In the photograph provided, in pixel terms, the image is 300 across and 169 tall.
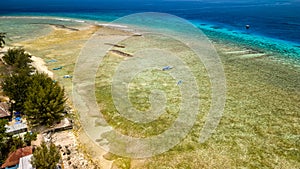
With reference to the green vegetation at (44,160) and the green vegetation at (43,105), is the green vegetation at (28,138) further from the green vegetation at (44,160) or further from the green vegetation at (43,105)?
the green vegetation at (44,160)

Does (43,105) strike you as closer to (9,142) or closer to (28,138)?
(28,138)

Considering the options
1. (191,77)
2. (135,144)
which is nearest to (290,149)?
(135,144)

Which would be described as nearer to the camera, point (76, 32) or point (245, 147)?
point (245, 147)

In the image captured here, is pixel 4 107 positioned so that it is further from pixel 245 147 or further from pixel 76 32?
pixel 76 32

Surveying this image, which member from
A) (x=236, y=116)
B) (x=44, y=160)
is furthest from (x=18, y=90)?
(x=236, y=116)

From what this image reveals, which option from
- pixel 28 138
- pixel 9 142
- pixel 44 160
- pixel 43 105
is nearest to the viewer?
pixel 44 160

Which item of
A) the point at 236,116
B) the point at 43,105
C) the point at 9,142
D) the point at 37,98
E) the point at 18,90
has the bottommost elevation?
the point at 236,116

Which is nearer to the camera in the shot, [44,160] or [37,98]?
[44,160]

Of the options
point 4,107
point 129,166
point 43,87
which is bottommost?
point 129,166
